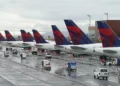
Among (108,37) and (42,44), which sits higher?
(108,37)

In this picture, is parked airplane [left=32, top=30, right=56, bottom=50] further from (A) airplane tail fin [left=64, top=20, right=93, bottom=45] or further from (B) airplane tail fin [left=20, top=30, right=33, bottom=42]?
(A) airplane tail fin [left=64, top=20, right=93, bottom=45]

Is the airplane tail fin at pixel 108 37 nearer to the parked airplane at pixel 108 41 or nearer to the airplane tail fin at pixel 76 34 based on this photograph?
the parked airplane at pixel 108 41

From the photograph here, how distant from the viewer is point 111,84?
3641 cm

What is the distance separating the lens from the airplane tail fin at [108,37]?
50.9 meters

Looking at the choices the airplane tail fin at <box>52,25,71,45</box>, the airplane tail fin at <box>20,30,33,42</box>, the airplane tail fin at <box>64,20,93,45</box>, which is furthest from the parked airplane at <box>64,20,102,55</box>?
the airplane tail fin at <box>20,30,33,42</box>

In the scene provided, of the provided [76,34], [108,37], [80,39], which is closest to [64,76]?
[108,37]

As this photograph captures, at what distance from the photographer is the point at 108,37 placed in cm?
5147

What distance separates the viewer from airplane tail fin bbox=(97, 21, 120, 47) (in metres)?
50.9

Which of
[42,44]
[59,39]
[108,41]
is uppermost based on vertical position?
[59,39]

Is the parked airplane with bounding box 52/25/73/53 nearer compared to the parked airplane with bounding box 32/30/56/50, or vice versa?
the parked airplane with bounding box 52/25/73/53

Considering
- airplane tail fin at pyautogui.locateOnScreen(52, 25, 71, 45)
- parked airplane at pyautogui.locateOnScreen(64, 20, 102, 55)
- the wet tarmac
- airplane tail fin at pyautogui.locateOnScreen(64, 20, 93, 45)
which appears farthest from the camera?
airplane tail fin at pyautogui.locateOnScreen(52, 25, 71, 45)

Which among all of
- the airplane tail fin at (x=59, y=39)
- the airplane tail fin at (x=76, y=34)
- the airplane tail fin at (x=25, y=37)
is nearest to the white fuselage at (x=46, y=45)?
the airplane tail fin at (x=59, y=39)

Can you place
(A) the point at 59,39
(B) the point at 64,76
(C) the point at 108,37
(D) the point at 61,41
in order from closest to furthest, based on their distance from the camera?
(B) the point at 64,76, (C) the point at 108,37, (D) the point at 61,41, (A) the point at 59,39

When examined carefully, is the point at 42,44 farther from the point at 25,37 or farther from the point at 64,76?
the point at 64,76
